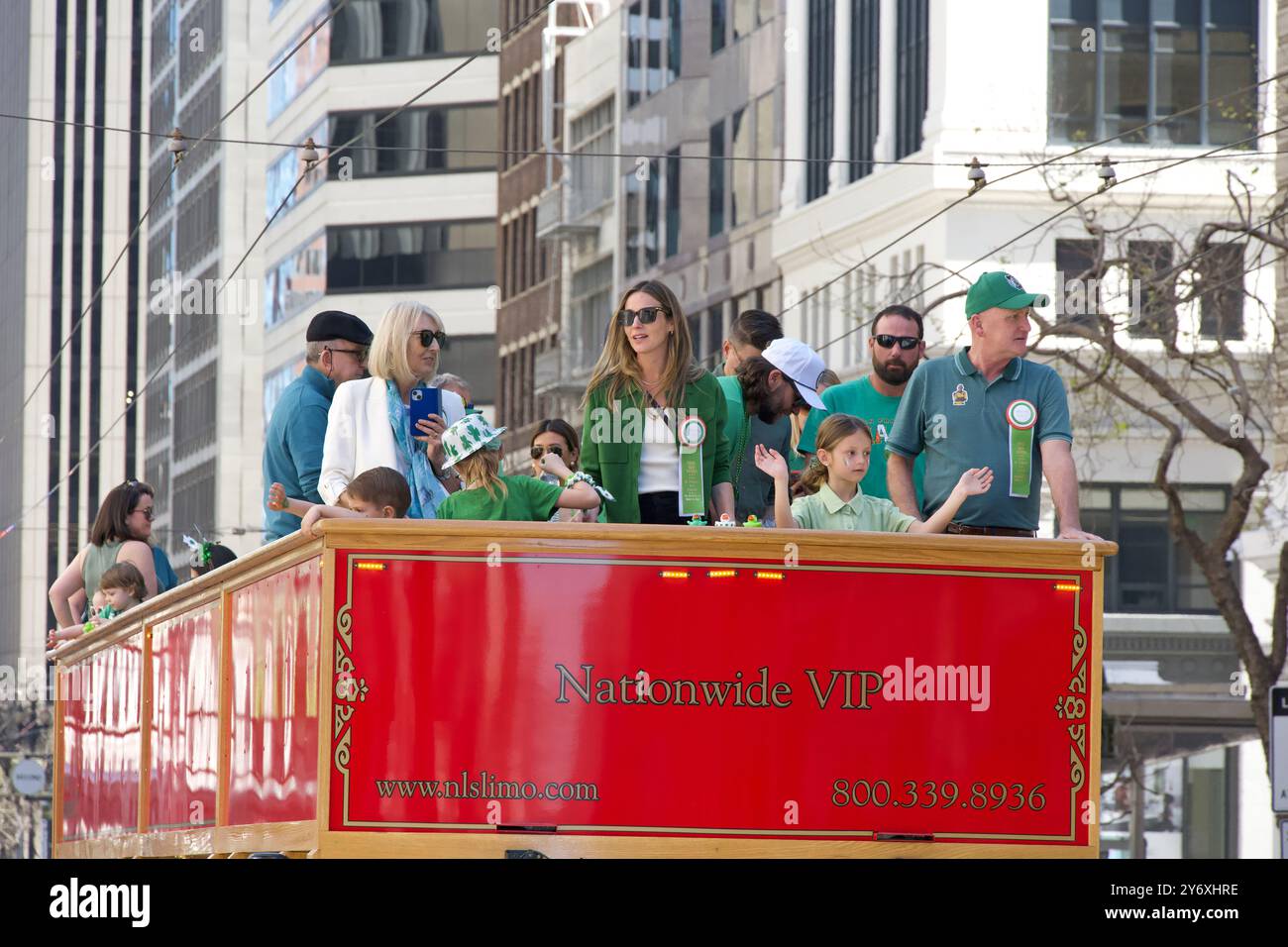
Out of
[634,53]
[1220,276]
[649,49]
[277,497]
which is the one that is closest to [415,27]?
[634,53]

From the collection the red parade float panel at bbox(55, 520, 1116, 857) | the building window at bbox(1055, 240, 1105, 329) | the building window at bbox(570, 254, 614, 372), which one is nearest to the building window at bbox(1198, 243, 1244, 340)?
the building window at bbox(1055, 240, 1105, 329)

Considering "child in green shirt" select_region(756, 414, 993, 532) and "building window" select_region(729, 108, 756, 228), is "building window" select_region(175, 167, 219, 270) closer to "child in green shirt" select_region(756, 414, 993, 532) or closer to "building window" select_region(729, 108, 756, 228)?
"building window" select_region(729, 108, 756, 228)

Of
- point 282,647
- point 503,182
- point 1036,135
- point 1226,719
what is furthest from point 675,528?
point 503,182

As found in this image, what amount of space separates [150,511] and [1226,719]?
1054 inches

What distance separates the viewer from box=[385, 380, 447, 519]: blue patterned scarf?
11.0m

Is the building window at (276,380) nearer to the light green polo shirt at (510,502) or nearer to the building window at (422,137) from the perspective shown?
the building window at (422,137)

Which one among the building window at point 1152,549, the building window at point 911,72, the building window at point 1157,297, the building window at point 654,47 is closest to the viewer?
the building window at point 1157,297

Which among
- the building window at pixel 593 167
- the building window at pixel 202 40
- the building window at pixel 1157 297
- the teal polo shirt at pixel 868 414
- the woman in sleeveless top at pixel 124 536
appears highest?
the building window at pixel 202 40

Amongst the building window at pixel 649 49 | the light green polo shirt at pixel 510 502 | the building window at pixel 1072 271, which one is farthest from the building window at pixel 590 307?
the light green polo shirt at pixel 510 502

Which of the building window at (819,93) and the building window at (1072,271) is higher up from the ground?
the building window at (819,93)

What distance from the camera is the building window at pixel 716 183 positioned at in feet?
186

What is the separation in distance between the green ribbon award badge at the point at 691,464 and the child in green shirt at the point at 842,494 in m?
0.26

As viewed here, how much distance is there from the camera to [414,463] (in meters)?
11.1

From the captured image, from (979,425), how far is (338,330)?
2735 mm
